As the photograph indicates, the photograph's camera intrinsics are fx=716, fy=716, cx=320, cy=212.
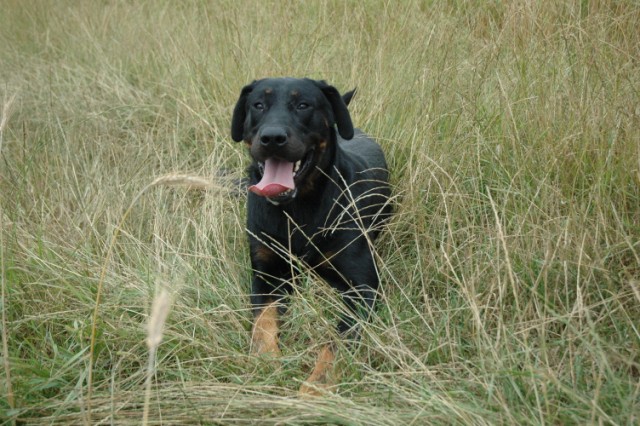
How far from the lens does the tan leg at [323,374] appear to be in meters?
2.32

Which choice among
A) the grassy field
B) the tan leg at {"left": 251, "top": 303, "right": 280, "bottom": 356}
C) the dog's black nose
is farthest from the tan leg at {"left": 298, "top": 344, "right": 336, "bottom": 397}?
the dog's black nose

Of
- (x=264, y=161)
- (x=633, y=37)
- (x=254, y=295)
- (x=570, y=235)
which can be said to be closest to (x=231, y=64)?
(x=264, y=161)

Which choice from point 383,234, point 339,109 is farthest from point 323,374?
point 339,109

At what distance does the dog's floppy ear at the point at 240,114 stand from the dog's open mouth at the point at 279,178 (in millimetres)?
428

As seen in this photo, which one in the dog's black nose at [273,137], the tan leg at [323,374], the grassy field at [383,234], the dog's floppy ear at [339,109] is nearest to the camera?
the grassy field at [383,234]

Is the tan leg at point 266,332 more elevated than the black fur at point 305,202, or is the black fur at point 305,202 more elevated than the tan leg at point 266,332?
the black fur at point 305,202

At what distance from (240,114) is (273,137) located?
580 mm

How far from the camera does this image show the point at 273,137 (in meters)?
3.00

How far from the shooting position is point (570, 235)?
2443 millimetres

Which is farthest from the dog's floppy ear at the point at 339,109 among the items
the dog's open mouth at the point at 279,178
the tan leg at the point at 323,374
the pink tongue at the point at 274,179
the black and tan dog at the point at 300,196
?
the tan leg at the point at 323,374

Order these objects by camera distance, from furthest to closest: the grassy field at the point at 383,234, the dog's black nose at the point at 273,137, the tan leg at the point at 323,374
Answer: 1. the dog's black nose at the point at 273,137
2. the tan leg at the point at 323,374
3. the grassy field at the point at 383,234

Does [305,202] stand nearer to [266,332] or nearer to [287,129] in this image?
[287,129]

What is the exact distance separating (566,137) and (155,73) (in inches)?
136

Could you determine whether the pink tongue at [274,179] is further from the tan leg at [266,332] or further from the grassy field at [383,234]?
the tan leg at [266,332]
